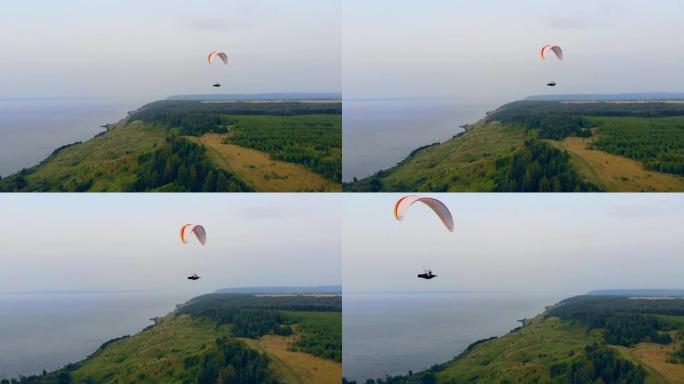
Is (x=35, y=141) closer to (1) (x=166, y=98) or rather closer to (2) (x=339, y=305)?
(1) (x=166, y=98)

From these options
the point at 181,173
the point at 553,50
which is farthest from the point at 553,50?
the point at 181,173

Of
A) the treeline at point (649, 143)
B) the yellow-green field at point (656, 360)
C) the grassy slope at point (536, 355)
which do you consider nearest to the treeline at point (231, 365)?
the grassy slope at point (536, 355)

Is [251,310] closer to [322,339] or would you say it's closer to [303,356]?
[303,356]

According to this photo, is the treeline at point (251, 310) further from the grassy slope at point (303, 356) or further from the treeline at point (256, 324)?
the grassy slope at point (303, 356)

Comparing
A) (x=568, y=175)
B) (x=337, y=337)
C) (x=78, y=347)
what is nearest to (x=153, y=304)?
(x=78, y=347)

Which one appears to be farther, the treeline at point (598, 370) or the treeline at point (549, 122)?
the treeline at point (598, 370)

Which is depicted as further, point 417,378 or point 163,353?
point 163,353
